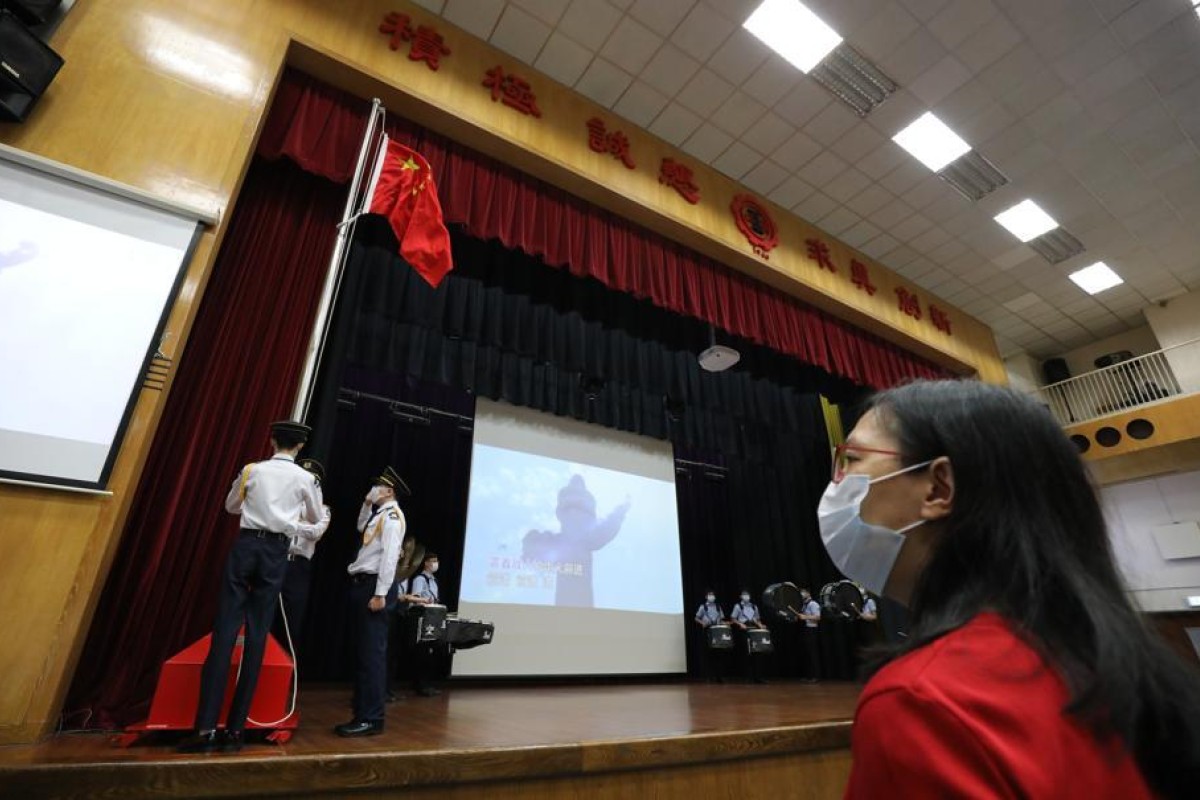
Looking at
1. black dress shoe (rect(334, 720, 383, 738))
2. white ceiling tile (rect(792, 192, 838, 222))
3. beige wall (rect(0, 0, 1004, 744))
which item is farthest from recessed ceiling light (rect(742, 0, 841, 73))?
black dress shoe (rect(334, 720, 383, 738))

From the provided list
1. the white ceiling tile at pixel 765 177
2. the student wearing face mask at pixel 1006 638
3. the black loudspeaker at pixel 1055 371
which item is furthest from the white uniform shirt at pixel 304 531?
the black loudspeaker at pixel 1055 371

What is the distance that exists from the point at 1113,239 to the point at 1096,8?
3.27 meters

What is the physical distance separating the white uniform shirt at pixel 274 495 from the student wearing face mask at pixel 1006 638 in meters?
2.08

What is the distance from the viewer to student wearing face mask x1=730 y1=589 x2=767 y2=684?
21.0 feet

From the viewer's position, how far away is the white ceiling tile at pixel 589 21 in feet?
11.7

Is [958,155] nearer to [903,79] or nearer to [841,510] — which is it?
[903,79]

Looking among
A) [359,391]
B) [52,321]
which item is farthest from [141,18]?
[359,391]

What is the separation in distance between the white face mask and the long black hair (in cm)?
11

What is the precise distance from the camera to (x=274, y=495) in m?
2.09

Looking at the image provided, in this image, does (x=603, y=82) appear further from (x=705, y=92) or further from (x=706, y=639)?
(x=706, y=639)

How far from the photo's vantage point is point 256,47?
113 inches

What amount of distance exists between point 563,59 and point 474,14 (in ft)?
2.11

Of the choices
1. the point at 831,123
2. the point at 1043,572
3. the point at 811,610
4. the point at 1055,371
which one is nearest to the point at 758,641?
the point at 811,610

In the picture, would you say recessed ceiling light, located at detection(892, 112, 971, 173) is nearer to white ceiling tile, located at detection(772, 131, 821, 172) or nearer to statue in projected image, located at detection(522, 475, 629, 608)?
white ceiling tile, located at detection(772, 131, 821, 172)
